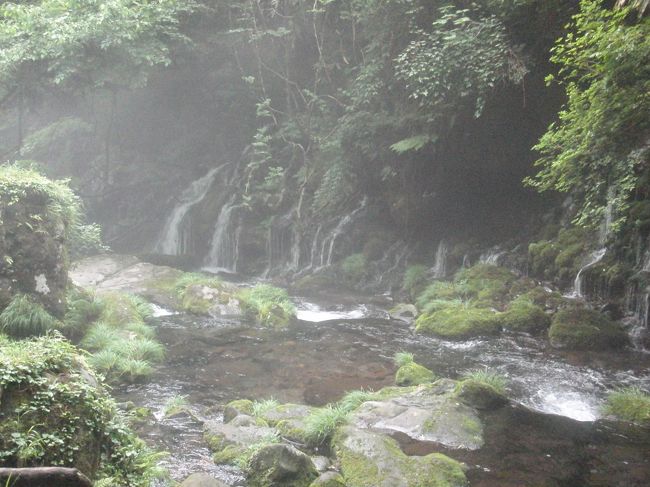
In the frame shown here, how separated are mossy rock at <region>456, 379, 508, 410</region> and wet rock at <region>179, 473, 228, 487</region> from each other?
336 centimetres

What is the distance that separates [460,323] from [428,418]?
4691 millimetres

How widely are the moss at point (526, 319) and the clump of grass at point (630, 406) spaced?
329 centimetres

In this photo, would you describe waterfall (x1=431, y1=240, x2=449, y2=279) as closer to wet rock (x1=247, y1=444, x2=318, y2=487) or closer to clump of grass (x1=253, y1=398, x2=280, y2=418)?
clump of grass (x1=253, y1=398, x2=280, y2=418)

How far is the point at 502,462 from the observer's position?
5473 millimetres

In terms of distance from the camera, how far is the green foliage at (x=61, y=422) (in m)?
3.58

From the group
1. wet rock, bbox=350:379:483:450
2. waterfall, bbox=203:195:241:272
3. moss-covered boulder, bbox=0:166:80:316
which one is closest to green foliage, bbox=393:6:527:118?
wet rock, bbox=350:379:483:450

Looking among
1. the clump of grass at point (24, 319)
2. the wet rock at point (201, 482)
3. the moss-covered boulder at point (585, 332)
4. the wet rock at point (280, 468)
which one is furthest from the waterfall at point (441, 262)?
the wet rock at point (201, 482)

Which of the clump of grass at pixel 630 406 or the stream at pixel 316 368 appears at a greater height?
the clump of grass at pixel 630 406

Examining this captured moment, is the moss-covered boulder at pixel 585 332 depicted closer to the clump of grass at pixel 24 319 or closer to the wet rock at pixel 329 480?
the wet rock at pixel 329 480

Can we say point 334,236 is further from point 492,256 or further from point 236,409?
point 236,409

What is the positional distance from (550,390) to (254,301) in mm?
7289

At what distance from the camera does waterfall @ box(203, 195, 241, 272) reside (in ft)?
65.4

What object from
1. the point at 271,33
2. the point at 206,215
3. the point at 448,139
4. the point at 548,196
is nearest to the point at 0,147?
the point at 206,215

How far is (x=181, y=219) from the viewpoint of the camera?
21641 mm
